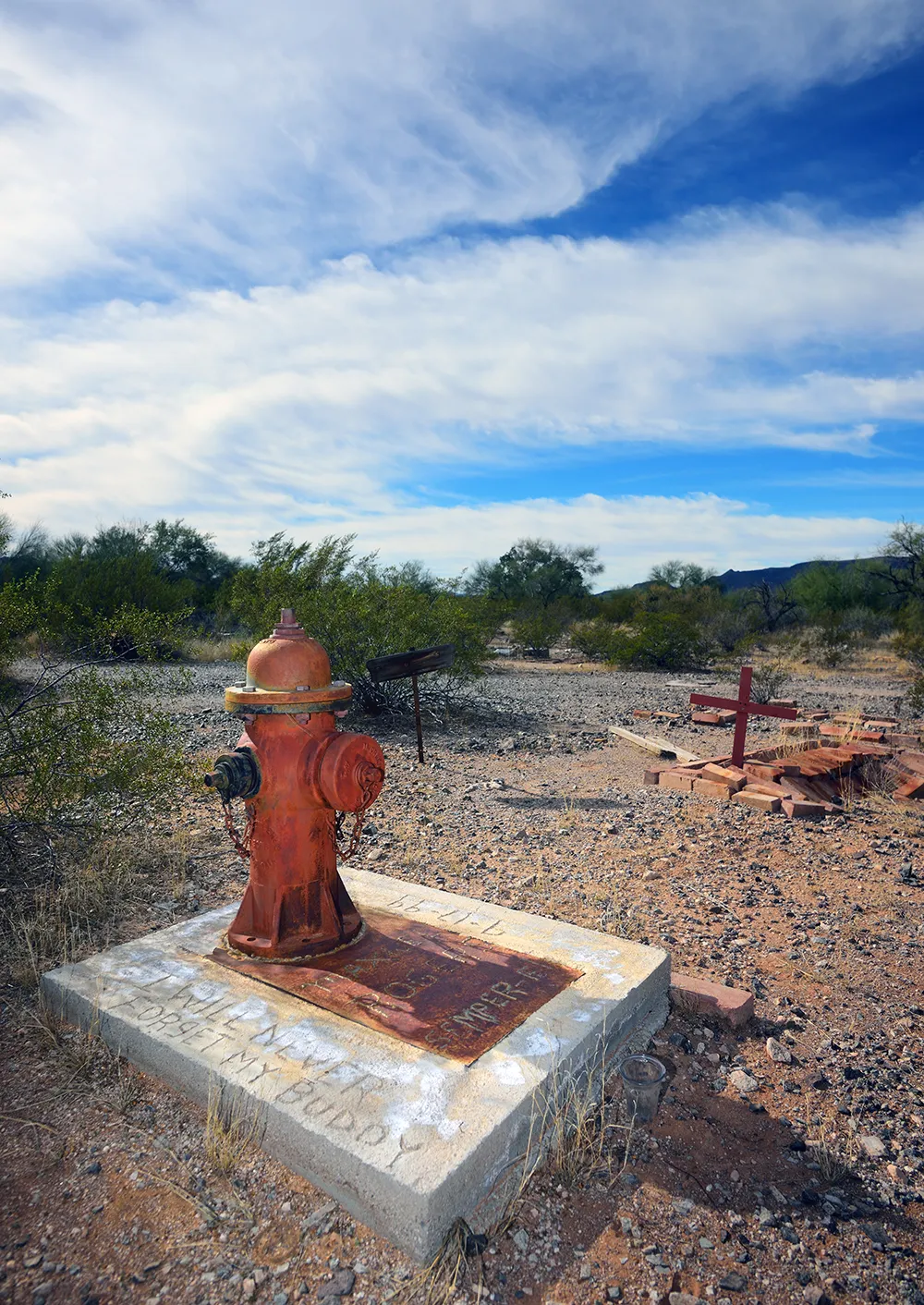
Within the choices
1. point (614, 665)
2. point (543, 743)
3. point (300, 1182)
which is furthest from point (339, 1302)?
point (614, 665)

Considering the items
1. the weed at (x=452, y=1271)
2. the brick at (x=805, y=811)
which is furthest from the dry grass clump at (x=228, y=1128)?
the brick at (x=805, y=811)

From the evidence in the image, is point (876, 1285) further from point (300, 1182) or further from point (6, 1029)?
point (6, 1029)

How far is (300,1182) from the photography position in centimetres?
232

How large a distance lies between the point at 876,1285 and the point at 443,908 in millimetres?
2147

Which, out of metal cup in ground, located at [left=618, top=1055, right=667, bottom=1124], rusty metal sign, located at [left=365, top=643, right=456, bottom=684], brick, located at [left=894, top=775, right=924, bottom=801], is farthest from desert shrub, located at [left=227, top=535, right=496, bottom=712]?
metal cup in ground, located at [left=618, top=1055, right=667, bottom=1124]

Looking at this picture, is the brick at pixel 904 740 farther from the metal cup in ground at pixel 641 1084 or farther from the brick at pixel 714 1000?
the metal cup in ground at pixel 641 1084

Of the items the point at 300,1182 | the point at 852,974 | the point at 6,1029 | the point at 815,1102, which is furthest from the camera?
the point at 852,974

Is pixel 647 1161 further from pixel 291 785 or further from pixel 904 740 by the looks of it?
pixel 904 740

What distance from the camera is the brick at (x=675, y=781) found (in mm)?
7148

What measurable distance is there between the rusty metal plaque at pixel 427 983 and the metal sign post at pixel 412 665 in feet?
14.4

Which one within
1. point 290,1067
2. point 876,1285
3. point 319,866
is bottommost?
point 876,1285

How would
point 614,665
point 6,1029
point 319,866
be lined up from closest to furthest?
1. point 6,1029
2. point 319,866
3. point 614,665

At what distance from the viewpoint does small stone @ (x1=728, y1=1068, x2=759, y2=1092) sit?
9.49 feet

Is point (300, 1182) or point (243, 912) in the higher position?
point (243, 912)
